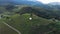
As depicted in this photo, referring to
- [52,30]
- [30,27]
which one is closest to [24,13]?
[30,27]

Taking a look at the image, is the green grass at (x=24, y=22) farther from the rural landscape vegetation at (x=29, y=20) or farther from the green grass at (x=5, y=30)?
the green grass at (x=5, y=30)

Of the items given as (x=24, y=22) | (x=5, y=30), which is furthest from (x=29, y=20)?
(x=5, y=30)

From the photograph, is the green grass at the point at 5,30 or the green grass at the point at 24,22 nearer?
the green grass at the point at 5,30

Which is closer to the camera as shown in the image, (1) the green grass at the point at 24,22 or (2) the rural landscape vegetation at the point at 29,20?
(2) the rural landscape vegetation at the point at 29,20

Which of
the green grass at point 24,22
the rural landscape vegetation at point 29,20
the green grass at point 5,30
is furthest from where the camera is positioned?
the green grass at point 24,22

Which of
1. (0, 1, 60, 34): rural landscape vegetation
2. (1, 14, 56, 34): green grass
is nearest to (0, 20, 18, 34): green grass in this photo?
(0, 1, 60, 34): rural landscape vegetation

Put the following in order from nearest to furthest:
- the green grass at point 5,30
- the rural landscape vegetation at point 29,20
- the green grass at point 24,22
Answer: the green grass at point 5,30 → the rural landscape vegetation at point 29,20 → the green grass at point 24,22

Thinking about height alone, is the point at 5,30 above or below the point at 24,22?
below

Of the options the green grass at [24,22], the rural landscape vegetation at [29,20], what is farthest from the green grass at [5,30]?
the green grass at [24,22]

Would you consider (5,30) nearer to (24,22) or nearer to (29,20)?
(24,22)

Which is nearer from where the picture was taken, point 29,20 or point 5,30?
point 5,30

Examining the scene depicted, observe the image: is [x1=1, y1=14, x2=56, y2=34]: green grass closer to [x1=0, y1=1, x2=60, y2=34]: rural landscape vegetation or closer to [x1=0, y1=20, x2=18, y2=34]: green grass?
[x1=0, y1=1, x2=60, y2=34]: rural landscape vegetation
